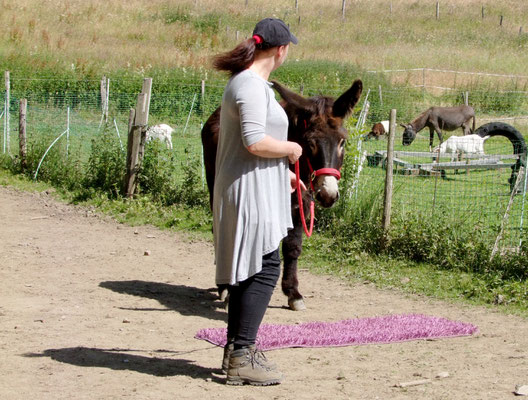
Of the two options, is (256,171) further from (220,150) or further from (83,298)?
(83,298)

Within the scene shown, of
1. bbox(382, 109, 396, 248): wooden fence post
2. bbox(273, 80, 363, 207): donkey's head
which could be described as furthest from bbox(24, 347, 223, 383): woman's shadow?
bbox(382, 109, 396, 248): wooden fence post

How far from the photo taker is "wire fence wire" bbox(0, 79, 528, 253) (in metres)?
9.05

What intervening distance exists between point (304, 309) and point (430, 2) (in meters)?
43.7

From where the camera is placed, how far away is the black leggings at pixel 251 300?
4305 mm

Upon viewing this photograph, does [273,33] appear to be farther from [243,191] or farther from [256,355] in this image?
[256,355]

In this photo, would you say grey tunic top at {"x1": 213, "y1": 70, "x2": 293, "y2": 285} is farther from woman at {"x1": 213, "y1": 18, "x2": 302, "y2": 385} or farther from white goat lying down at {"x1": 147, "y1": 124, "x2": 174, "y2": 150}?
white goat lying down at {"x1": 147, "y1": 124, "x2": 174, "y2": 150}

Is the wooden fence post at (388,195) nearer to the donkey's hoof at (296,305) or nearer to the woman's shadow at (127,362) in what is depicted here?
the donkey's hoof at (296,305)

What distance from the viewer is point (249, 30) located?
123ft

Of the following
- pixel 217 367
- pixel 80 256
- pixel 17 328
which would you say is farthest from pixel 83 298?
pixel 217 367

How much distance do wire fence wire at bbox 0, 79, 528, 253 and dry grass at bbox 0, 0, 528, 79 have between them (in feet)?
18.6

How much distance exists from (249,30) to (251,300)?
34.6 metres

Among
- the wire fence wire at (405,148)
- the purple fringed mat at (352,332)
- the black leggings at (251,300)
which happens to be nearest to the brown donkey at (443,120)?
the wire fence wire at (405,148)

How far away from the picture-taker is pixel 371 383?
15.2ft

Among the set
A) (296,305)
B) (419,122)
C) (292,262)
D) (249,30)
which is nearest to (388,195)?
(292,262)
